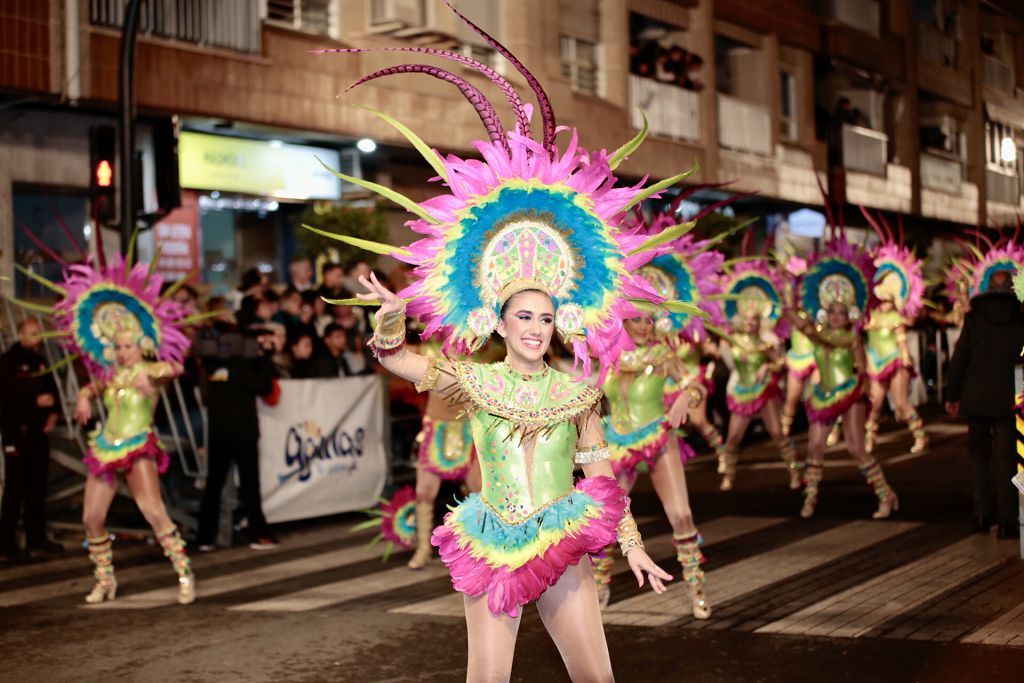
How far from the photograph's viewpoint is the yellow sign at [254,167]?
1892cm

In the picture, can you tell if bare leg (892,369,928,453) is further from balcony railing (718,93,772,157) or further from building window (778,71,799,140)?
building window (778,71,799,140)

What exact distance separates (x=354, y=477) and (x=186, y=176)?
605 centimetres

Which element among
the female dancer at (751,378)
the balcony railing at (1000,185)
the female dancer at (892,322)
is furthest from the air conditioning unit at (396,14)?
the balcony railing at (1000,185)

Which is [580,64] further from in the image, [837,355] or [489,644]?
[489,644]

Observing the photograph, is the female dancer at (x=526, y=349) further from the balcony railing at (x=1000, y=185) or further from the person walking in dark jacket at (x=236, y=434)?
the balcony railing at (x=1000, y=185)

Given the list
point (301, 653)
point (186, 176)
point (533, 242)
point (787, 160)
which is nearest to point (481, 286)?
point (533, 242)

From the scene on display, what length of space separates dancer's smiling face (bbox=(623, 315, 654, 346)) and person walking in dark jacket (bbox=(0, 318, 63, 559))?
549 cm

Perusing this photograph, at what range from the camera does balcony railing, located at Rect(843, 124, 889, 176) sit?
3659 centimetres

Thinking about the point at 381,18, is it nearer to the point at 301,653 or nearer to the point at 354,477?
the point at 354,477

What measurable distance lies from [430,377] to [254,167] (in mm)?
14807

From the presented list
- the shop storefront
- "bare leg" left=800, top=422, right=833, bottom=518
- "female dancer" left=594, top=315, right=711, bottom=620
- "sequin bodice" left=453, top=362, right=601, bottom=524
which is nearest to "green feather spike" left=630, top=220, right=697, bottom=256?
"sequin bodice" left=453, top=362, right=601, bottom=524

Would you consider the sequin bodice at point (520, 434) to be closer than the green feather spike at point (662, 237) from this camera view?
Yes

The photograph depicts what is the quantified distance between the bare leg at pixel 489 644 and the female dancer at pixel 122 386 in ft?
16.9

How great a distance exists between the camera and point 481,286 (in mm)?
5754
